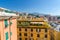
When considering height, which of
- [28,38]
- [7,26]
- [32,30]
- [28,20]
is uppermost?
[7,26]

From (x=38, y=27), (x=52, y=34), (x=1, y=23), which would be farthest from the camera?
(x=52, y=34)

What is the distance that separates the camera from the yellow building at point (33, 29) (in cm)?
913

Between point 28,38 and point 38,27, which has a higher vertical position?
point 38,27

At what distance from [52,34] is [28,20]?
7.72ft

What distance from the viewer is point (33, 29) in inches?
365

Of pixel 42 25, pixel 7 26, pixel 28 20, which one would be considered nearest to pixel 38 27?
pixel 42 25

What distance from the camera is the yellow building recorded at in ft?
30.0

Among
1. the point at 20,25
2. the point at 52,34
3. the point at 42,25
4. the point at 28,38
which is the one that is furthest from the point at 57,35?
the point at 20,25

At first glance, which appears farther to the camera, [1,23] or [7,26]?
[7,26]

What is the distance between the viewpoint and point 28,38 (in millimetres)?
9617

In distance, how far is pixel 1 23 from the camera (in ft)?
8.46

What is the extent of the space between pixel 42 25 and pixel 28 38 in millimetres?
1450

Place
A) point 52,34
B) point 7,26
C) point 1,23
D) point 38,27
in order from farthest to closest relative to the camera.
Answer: point 52,34, point 38,27, point 7,26, point 1,23

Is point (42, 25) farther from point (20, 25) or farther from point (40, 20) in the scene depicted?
point (20, 25)
